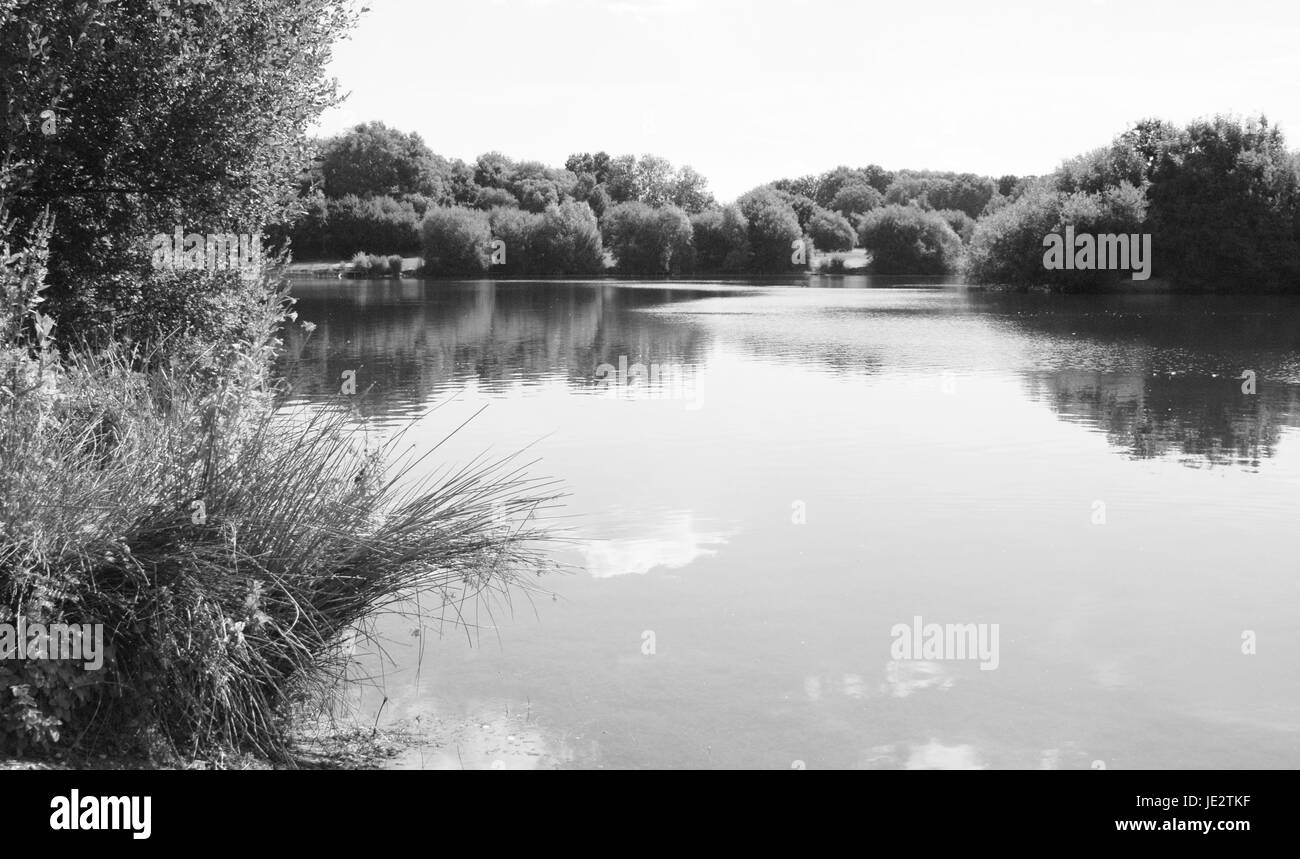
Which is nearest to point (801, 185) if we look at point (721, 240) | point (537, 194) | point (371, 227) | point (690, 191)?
point (690, 191)

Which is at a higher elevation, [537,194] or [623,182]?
[623,182]

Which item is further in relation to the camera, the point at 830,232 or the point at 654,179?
the point at 654,179

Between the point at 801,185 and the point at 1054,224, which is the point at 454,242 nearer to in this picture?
the point at 1054,224

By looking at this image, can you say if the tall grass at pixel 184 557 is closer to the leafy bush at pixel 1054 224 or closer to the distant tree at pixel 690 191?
the leafy bush at pixel 1054 224

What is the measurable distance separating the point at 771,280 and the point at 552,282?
1549 cm

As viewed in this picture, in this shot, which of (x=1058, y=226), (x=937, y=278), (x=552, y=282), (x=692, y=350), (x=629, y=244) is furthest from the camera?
(x=629, y=244)

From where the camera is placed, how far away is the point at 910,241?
280 feet

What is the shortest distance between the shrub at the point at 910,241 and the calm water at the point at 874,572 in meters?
62.0

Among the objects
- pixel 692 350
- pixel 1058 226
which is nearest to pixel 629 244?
pixel 1058 226

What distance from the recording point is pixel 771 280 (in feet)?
260

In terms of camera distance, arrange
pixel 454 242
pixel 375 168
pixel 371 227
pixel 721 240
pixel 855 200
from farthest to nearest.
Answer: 1. pixel 855 200
2. pixel 375 168
3. pixel 721 240
4. pixel 371 227
5. pixel 454 242

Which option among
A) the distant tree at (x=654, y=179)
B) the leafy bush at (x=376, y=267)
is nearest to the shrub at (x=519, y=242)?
the leafy bush at (x=376, y=267)

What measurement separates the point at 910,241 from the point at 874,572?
260 ft
